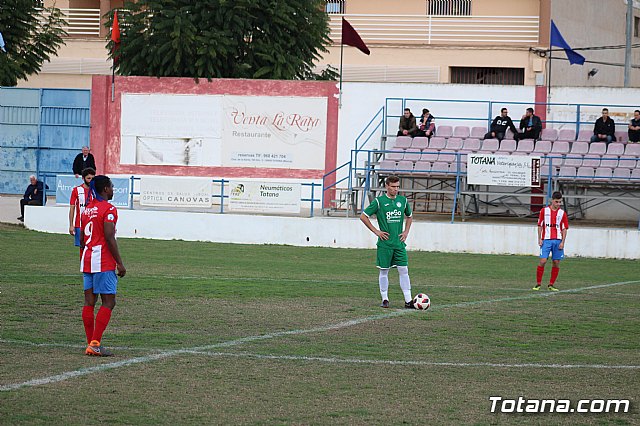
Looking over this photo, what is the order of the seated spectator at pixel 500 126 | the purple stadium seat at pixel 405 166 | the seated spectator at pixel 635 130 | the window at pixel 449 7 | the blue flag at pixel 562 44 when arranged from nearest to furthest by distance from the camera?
the purple stadium seat at pixel 405 166 → the seated spectator at pixel 635 130 → the seated spectator at pixel 500 126 → the blue flag at pixel 562 44 → the window at pixel 449 7

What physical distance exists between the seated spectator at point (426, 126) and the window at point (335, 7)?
16.7 metres

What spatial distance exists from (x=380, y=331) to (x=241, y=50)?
2589 cm

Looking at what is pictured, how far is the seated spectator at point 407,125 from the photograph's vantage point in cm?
3138

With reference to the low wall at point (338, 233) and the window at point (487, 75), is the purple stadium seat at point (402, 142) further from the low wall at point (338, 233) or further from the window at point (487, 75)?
the window at point (487, 75)

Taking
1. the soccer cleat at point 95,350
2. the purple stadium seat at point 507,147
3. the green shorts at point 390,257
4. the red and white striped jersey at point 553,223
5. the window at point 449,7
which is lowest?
the soccer cleat at point 95,350

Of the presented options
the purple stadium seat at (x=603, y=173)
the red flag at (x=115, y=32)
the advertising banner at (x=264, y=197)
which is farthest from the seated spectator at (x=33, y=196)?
the purple stadium seat at (x=603, y=173)

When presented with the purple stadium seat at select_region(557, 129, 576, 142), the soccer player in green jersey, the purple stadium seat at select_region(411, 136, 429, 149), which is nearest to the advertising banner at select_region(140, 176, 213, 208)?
the purple stadium seat at select_region(411, 136, 429, 149)

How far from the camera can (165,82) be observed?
34.0 metres

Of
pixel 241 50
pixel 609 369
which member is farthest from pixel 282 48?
pixel 609 369

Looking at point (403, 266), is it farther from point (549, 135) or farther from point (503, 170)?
point (549, 135)

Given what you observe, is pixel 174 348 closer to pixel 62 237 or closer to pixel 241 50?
pixel 62 237

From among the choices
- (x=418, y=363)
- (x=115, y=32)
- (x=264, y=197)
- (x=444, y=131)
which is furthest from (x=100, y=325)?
(x=115, y=32)

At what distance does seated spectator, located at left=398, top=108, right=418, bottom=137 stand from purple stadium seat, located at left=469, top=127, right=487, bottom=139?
1.82 meters

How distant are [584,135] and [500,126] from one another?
255 centimetres
